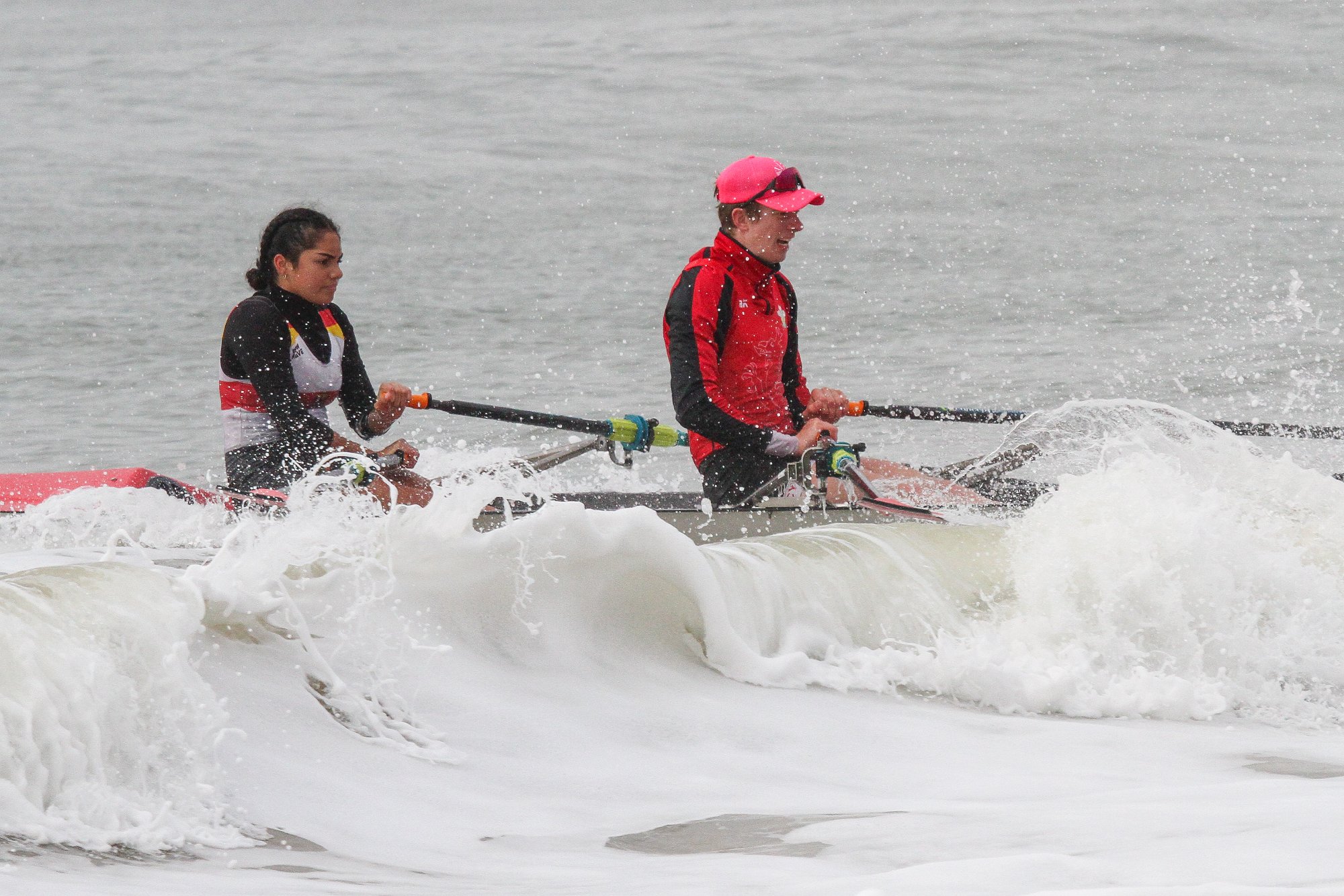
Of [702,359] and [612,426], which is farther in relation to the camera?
[612,426]

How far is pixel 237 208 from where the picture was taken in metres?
20.0

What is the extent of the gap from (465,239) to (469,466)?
13864mm

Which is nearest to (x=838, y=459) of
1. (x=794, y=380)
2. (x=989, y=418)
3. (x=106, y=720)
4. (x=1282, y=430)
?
(x=794, y=380)

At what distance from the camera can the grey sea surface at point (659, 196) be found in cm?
1290

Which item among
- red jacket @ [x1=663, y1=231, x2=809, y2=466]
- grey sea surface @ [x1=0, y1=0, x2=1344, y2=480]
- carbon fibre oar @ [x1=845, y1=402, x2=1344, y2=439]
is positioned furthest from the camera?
grey sea surface @ [x1=0, y1=0, x2=1344, y2=480]

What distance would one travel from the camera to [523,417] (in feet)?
19.8

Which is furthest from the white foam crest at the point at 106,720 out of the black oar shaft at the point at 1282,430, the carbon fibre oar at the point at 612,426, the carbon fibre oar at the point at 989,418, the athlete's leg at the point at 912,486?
the black oar shaft at the point at 1282,430

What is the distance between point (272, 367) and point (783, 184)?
1817 millimetres

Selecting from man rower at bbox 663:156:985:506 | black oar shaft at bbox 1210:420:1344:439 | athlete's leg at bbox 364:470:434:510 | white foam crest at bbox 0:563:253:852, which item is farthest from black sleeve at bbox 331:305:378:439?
black oar shaft at bbox 1210:420:1344:439

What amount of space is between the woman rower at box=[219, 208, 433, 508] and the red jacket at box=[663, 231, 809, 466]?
95cm

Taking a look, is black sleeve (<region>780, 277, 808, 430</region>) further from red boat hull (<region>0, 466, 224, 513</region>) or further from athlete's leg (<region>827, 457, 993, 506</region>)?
red boat hull (<region>0, 466, 224, 513</region>)

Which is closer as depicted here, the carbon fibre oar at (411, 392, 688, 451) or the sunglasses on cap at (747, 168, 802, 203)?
the sunglasses on cap at (747, 168, 802, 203)

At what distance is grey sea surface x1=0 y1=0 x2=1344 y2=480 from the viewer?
12.9 meters

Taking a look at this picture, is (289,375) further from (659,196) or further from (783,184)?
(659,196)
